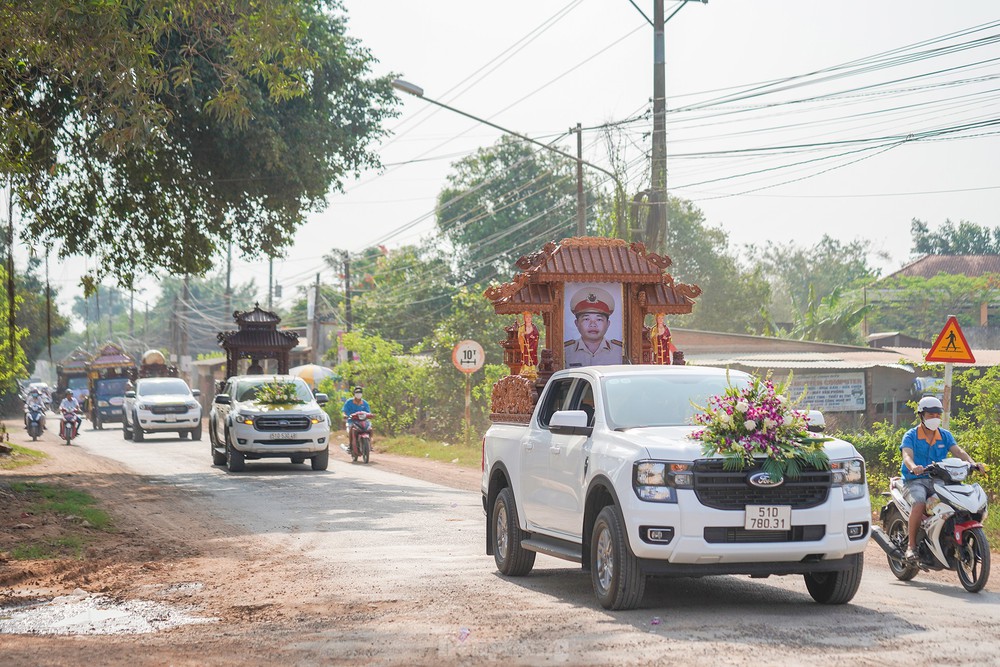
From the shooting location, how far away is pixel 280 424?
2481 cm

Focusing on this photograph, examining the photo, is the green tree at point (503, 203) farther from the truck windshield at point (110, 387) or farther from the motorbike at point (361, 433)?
the motorbike at point (361, 433)

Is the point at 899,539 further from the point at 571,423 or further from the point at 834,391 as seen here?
the point at 834,391

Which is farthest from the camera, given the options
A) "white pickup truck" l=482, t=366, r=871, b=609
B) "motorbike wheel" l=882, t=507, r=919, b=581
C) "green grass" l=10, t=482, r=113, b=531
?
"green grass" l=10, t=482, r=113, b=531

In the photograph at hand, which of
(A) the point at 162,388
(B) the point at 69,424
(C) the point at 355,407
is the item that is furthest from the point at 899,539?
(A) the point at 162,388

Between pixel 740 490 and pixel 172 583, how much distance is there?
17.4 ft

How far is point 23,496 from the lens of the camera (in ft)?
59.6

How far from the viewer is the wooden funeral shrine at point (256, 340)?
3669 cm

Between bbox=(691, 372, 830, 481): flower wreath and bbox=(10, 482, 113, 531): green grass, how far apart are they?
9230mm

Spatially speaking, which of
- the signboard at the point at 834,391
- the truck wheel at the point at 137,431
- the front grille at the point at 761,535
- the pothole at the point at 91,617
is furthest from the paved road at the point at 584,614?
the truck wheel at the point at 137,431

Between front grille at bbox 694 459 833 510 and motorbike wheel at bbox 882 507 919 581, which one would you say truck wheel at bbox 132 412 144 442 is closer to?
motorbike wheel at bbox 882 507 919 581

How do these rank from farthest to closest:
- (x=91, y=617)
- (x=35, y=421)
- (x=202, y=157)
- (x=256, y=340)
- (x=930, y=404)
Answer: (x=35, y=421), (x=256, y=340), (x=202, y=157), (x=930, y=404), (x=91, y=617)

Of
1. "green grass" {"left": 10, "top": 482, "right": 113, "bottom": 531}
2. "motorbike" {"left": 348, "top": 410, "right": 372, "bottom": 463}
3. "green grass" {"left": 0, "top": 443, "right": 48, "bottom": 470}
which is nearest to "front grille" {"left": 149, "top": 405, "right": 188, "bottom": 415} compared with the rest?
"green grass" {"left": 0, "top": 443, "right": 48, "bottom": 470}

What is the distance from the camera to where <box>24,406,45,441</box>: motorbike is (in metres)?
41.0

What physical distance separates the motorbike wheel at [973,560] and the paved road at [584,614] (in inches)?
6.7
